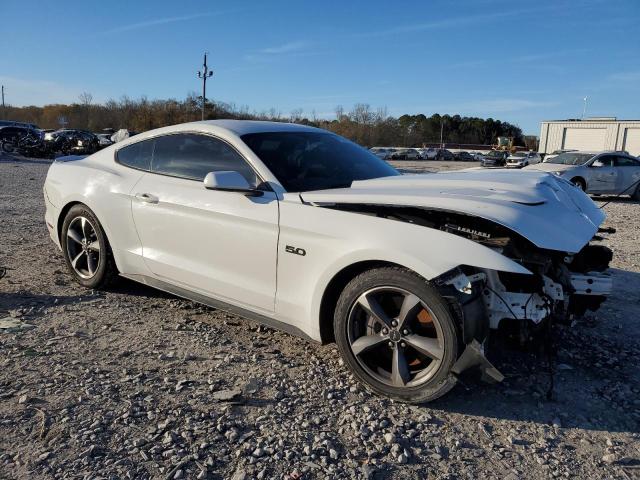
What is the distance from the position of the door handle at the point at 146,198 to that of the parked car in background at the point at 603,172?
13.1 metres

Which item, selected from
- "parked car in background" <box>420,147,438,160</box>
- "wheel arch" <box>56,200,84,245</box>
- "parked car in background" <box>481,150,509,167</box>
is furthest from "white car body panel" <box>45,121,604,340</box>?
"parked car in background" <box>420,147,438,160</box>

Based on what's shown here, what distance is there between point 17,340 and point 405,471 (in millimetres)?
2808

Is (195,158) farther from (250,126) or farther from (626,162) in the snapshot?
(626,162)

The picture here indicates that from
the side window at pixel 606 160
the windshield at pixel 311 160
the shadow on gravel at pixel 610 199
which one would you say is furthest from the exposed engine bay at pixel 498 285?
the side window at pixel 606 160

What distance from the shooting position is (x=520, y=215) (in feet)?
9.12

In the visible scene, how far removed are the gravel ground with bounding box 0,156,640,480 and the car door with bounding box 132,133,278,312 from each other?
1.52ft

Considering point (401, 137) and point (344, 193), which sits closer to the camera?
point (344, 193)

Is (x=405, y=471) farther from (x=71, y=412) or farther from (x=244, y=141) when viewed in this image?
(x=244, y=141)

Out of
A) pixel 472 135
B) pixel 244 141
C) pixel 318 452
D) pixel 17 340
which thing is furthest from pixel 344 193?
pixel 472 135

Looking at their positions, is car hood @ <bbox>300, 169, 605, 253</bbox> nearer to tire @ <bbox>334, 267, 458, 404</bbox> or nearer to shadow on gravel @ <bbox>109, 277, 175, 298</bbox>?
→ tire @ <bbox>334, 267, 458, 404</bbox>

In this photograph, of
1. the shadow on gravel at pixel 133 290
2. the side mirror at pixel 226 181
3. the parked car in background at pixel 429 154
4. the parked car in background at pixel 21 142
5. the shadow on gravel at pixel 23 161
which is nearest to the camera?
the side mirror at pixel 226 181

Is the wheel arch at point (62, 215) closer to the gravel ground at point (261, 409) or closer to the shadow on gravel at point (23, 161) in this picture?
the gravel ground at point (261, 409)

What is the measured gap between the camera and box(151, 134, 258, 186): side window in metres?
3.68

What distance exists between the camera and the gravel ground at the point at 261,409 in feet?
7.88
